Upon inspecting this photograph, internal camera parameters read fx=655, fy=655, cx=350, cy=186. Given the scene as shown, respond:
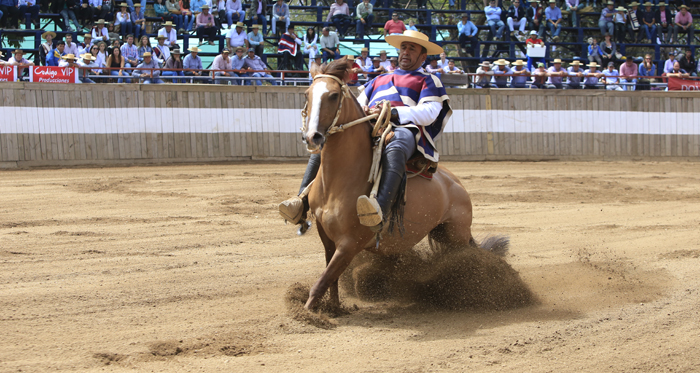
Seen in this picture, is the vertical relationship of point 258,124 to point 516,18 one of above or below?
below

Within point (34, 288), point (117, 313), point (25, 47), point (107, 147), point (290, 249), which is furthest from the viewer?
point (25, 47)

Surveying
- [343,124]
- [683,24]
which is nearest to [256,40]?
[343,124]

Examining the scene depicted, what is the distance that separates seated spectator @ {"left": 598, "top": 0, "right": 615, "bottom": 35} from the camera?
73.5 ft

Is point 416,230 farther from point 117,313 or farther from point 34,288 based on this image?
point 34,288

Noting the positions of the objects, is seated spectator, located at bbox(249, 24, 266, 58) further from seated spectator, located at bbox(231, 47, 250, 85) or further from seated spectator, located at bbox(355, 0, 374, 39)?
seated spectator, located at bbox(355, 0, 374, 39)

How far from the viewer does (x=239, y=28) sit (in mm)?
18266

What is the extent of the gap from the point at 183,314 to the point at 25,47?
1533cm

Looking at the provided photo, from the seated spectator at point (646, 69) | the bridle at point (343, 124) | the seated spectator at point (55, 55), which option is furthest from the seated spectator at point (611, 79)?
the bridle at point (343, 124)

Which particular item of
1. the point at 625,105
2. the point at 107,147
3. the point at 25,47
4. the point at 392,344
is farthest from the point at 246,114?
the point at 392,344

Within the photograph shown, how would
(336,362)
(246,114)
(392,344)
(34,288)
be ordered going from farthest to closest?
(246,114)
(34,288)
(392,344)
(336,362)

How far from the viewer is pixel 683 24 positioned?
2297 centimetres

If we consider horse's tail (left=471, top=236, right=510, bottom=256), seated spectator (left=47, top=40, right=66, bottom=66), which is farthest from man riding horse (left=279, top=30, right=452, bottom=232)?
seated spectator (left=47, top=40, right=66, bottom=66)

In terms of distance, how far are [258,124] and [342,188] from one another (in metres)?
11.4

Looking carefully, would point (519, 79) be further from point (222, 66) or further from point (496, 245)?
point (496, 245)
